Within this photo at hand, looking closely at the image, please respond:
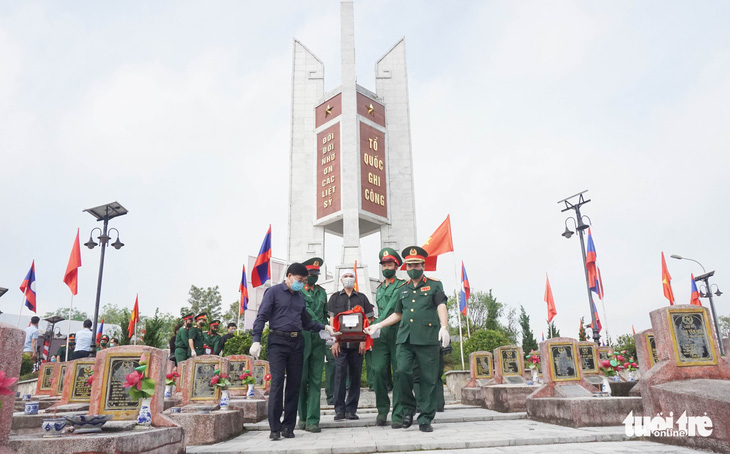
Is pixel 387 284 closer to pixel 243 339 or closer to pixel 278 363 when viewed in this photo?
pixel 278 363

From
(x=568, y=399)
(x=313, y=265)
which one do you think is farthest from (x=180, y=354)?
(x=568, y=399)

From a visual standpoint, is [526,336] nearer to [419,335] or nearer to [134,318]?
[134,318]

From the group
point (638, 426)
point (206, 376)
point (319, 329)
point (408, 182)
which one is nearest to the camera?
point (638, 426)

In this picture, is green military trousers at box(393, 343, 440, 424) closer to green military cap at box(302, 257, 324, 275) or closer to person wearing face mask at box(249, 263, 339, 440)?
person wearing face mask at box(249, 263, 339, 440)

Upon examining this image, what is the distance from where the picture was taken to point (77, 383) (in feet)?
28.2

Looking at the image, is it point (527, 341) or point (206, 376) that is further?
point (527, 341)

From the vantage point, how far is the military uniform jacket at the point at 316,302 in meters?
6.57

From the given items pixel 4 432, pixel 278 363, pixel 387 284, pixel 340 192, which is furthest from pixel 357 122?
pixel 4 432

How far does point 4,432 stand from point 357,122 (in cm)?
2555

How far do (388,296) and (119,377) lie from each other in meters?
3.70

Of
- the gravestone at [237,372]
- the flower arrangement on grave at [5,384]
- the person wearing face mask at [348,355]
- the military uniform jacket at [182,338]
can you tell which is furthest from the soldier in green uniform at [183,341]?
the flower arrangement on grave at [5,384]

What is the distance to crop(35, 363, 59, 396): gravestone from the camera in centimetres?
1120

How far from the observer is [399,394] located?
19.6 feet

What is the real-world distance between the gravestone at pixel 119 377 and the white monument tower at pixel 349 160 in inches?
785
